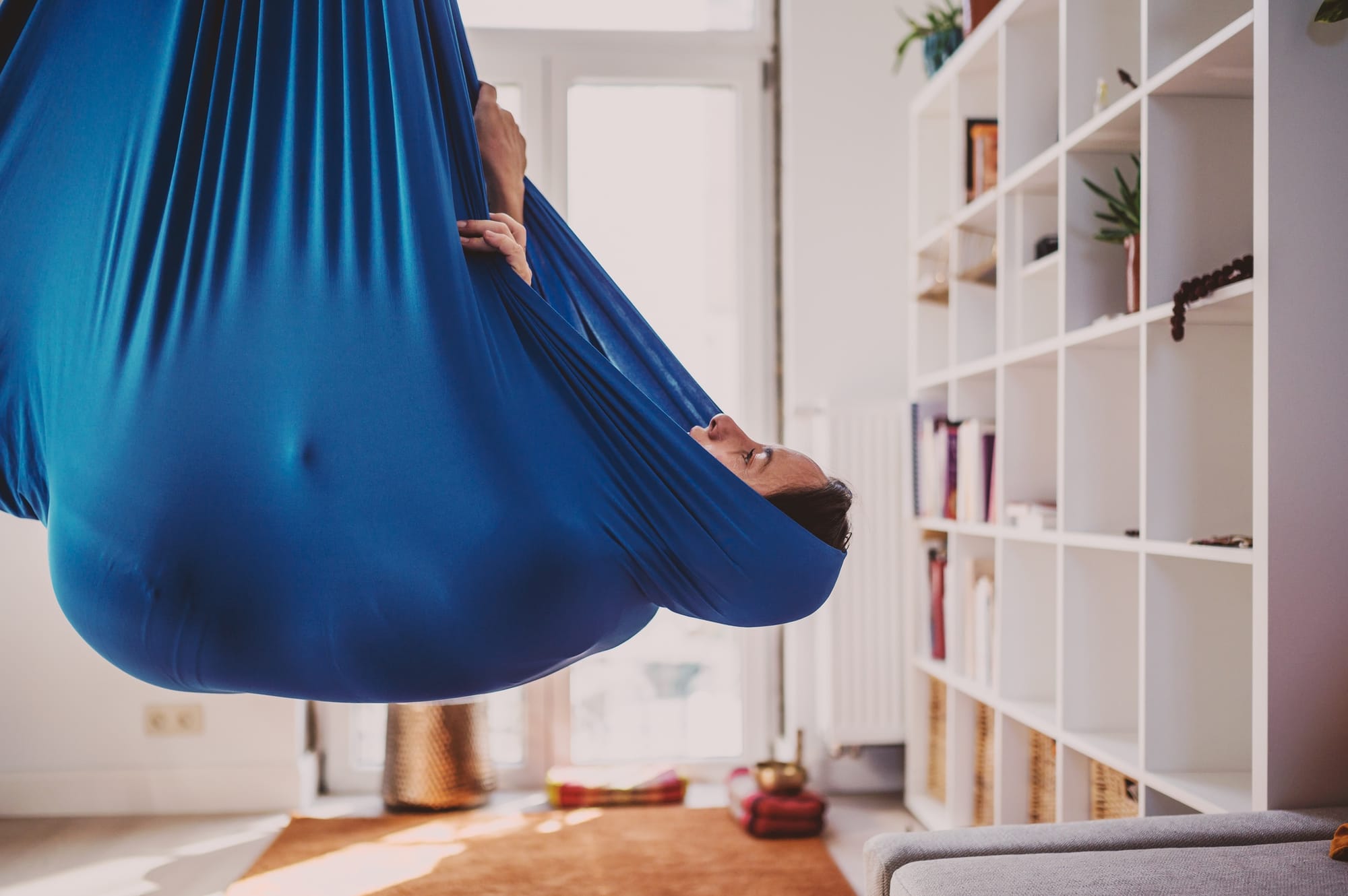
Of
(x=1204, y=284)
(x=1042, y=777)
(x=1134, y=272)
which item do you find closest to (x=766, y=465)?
(x=1204, y=284)

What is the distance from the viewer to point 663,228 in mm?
3201

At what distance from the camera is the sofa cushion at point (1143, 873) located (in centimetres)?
109

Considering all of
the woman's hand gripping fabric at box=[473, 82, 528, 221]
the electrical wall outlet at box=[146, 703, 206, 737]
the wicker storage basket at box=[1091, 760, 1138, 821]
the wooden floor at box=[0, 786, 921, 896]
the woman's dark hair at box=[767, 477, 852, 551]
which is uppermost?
the woman's hand gripping fabric at box=[473, 82, 528, 221]

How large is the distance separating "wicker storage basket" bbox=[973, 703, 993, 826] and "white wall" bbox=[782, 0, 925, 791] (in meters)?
0.56

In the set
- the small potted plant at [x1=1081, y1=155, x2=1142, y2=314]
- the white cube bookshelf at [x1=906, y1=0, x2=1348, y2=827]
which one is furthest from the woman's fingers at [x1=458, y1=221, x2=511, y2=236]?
the small potted plant at [x1=1081, y1=155, x2=1142, y2=314]

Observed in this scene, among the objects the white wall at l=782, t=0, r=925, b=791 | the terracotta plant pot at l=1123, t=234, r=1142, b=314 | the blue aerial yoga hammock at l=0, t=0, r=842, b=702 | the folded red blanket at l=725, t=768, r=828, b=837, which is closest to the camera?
the blue aerial yoga hammock at l=0, t=0, r=842, b=702

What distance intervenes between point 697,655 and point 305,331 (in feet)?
7.54

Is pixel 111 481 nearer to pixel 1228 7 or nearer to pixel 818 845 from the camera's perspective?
pixel 1228 7

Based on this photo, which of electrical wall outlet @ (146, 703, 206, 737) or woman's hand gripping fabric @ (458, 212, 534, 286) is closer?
woman's hand gripping fabric @ (458, 212, 534, 286)

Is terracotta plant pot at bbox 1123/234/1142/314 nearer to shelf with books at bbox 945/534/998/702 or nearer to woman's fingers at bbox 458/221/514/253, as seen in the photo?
shelf with books at bbox 945/534/998/702

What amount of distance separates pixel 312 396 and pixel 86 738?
2.34 meters

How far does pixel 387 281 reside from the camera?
1.07m

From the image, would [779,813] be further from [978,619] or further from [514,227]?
[514,227]

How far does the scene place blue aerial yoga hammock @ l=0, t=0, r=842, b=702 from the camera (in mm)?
1059
